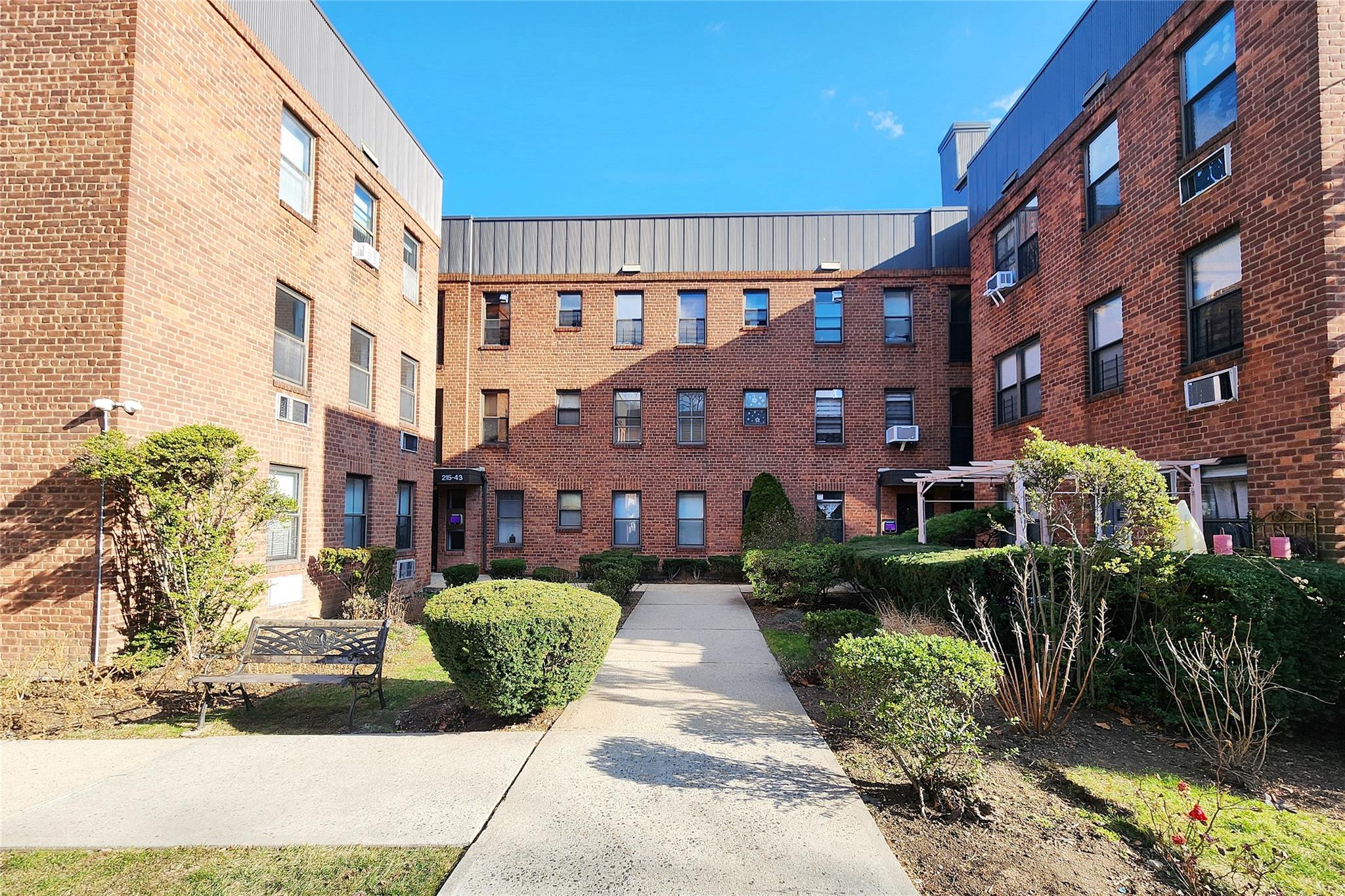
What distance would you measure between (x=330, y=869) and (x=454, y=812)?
728mm

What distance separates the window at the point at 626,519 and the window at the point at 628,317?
4738 millimetres

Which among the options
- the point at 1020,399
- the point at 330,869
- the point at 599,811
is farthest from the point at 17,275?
the point at 1020,399

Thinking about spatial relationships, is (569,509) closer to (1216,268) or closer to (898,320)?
(898,320)

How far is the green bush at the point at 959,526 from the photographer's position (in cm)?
1295

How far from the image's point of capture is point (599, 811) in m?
3.90

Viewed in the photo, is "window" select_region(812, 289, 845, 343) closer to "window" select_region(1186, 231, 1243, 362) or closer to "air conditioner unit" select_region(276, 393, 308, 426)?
"window" select_region(1186, 231, 1243, 362)

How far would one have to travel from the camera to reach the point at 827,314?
1927 cm

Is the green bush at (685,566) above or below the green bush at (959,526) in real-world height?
below

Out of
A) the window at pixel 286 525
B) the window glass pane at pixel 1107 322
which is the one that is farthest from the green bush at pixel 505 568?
the window glass pane at pixel 1107 322

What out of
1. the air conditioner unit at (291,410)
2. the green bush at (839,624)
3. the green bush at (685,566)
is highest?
the air conditioner unit at (291,410)

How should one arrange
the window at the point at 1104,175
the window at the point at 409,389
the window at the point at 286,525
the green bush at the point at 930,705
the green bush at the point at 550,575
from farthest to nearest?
the window at the point at 409,389 → the green bush at the point at 550,575 → the window at the point at 1104,175 → the window at the point at 286,525 → the green bush at the point at 930,705

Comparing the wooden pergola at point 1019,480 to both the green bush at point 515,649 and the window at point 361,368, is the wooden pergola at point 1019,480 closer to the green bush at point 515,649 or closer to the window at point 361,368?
the green bush at point 515,649

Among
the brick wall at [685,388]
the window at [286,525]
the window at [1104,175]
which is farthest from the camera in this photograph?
the brick wall at [685,388]

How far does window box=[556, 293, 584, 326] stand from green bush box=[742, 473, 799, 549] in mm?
7447
